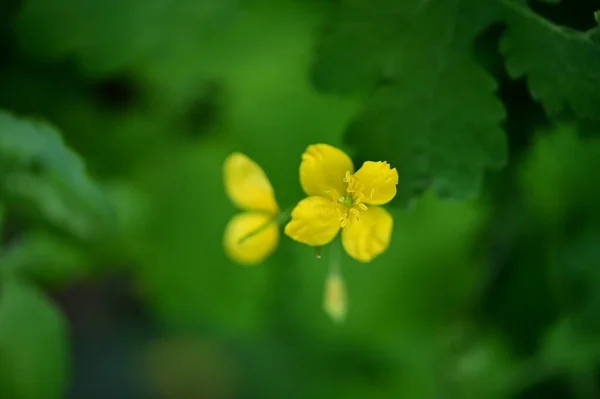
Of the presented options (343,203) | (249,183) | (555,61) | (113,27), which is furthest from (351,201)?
(113,27)

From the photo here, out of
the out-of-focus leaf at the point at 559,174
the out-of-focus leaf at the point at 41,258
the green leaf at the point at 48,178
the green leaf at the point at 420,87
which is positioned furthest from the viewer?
the out-of-focus leaf at the point at 41,258

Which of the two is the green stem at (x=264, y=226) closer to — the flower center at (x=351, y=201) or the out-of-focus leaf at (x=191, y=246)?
the flower center at (x=351, y=201)

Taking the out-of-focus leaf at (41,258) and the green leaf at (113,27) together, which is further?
the out-of-focus leaf at (41,258)

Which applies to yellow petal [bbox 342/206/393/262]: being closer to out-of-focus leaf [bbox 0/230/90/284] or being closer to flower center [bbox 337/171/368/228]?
flower center [bbox 337/171/368/228]

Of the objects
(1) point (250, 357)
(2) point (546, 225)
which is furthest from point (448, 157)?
(1) point (250, 357)

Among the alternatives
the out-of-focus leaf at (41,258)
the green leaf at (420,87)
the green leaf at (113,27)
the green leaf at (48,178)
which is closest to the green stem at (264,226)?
the green leaf at (420,87)

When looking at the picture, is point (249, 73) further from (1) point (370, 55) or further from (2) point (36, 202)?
(1) point (370, 55)
